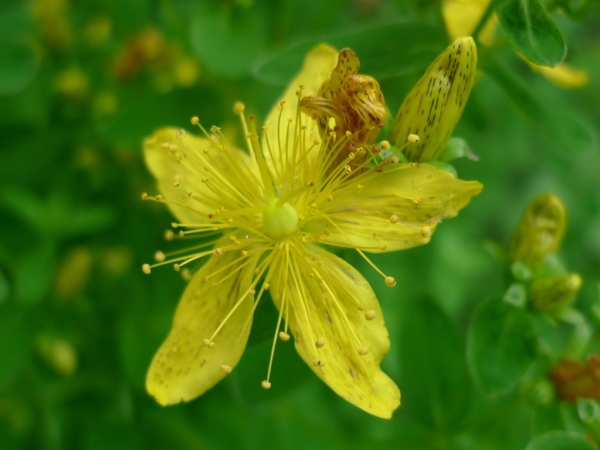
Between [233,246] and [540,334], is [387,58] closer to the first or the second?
[233,246]

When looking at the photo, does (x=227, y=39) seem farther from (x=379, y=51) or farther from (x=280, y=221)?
(x=280, y=221)

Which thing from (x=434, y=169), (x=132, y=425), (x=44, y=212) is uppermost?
(x=434, y=169)

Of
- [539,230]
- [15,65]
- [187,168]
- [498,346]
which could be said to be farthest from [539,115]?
[15,65]

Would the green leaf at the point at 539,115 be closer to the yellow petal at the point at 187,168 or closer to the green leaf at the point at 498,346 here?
the green leaf at the point at 498,346

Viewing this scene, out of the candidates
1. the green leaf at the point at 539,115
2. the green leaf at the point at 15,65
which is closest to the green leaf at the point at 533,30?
the green leaf at the point at 539,115

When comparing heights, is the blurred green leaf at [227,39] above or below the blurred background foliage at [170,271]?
above

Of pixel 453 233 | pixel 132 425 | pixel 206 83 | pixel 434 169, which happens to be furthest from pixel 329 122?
pixel 453 233
